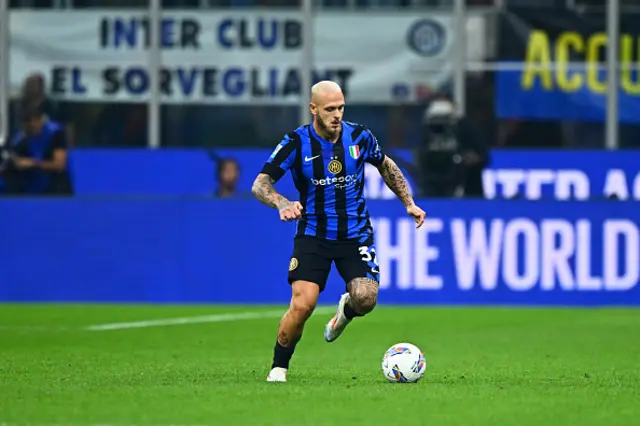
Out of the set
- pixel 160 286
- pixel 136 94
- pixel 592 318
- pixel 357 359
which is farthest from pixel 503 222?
pixel 136 94

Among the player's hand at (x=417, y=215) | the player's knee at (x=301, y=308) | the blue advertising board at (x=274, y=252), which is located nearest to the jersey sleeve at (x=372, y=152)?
the player's hand at (x=417, y=215)

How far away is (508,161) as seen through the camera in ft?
75.2

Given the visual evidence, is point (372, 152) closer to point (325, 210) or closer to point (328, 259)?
point (325, 210)

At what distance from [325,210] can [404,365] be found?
110 cm

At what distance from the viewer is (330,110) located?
10.2 meters

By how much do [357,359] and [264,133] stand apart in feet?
37.6

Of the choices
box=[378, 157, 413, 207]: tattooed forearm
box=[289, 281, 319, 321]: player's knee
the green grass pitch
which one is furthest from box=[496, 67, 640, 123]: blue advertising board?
box=[289, 281, 319, 321]: player's knee

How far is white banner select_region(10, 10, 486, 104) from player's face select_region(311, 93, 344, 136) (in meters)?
13.6

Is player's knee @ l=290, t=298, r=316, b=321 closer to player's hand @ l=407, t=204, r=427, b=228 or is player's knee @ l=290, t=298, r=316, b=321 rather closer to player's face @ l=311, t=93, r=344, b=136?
player's hand @ l=407, t=204, r=427, b=228

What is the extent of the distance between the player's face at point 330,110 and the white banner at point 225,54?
13639 millimetres

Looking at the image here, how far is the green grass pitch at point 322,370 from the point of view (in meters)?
8.66

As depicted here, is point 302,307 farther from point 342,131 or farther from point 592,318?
point 592,318

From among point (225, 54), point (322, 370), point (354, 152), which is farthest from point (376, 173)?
point (354, 152)

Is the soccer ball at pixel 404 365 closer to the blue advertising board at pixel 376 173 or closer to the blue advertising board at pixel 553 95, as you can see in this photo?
the blue advertising board at pixel 376 173
